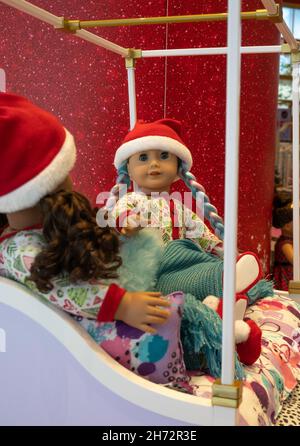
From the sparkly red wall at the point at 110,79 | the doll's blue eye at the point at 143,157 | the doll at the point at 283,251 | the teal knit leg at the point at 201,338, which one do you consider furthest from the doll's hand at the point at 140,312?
the doll at the point at 283,251

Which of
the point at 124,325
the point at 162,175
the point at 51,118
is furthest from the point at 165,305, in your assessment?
the point at 162,175

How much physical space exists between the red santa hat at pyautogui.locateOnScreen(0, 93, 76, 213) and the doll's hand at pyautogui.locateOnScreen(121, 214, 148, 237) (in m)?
0.15

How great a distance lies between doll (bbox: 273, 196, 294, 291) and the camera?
2.45 meters

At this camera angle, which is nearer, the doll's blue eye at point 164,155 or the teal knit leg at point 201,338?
the teal knit leg at point 201,338

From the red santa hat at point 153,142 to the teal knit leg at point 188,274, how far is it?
0.97 ft

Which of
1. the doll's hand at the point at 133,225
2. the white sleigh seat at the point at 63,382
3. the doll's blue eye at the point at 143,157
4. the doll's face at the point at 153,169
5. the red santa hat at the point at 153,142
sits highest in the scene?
the red santa hat at the point at 153,142

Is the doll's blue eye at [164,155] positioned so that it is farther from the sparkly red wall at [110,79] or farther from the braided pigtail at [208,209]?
the sparkly red wall at [110,79]

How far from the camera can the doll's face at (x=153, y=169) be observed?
1313mm

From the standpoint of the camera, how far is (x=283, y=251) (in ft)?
8.03

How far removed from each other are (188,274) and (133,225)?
0.14 m

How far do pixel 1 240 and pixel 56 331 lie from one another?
168 millimetres

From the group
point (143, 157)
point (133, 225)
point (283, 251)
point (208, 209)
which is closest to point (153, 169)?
point (143, 157)

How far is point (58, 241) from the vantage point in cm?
76

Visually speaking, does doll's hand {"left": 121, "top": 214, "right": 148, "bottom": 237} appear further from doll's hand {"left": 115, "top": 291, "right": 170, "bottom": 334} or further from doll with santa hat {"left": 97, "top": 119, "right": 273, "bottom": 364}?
doll's hand {"left": 115, "top": 291, "right": 170, "bottom": 334}
